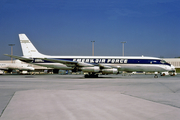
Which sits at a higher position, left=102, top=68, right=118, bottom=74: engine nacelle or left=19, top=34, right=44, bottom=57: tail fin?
left=19, top=34, right=44, bottom=57: tail fin

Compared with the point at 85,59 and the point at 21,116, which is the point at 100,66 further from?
the point at 21,116

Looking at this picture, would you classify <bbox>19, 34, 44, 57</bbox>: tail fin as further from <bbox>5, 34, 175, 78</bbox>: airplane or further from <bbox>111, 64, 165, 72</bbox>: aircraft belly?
<bbox>111, 64, 165, 72</bbox>: aircraft belly

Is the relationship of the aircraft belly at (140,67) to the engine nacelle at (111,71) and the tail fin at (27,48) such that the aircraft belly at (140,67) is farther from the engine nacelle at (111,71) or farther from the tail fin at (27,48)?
the tail fin at (27,48)

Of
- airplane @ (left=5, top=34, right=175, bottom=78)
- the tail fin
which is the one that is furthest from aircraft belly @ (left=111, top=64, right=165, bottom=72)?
the tail fin

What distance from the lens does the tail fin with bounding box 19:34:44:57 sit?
121 feet

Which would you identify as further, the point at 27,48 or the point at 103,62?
the point at 27,48

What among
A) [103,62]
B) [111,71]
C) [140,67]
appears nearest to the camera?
[111,71]

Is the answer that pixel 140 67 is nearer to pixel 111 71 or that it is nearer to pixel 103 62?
pixel 111 71

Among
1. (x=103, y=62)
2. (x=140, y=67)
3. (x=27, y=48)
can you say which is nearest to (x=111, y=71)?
(x=103, y=62)

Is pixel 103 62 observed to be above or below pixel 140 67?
above

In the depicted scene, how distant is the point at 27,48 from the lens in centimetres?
3712

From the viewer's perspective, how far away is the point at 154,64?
119 ft

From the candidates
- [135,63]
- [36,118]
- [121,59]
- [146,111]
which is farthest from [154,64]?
[36,118]

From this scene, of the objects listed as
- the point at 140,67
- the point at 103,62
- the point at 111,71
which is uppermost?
the point at 103,62
